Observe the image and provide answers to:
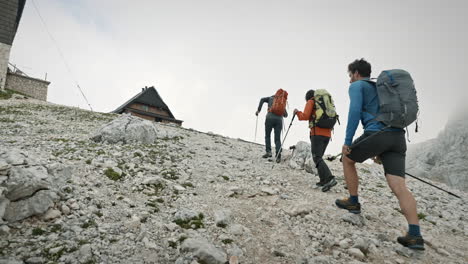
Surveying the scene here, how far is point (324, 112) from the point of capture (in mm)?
6324

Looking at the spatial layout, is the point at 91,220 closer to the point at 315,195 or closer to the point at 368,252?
the point at 368,252

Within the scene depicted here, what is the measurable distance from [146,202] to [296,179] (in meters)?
4.95

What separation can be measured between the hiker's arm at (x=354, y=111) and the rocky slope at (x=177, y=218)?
162cm

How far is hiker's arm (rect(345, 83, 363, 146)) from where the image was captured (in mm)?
4148

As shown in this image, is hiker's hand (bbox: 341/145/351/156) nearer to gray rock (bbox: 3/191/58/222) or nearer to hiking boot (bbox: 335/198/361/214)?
hiking boot (bbox: 335/198/361/214)

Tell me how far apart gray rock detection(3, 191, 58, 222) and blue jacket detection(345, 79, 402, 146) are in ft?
16.4

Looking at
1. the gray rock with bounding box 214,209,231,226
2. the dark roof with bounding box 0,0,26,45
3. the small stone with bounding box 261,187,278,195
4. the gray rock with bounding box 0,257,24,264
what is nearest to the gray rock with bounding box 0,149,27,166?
the gray rock with bounding box 0,257,24,264

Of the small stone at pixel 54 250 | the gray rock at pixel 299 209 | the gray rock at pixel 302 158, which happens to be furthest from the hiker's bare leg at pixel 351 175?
the small stone at pixel 54 250

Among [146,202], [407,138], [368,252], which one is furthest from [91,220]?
[407,138]

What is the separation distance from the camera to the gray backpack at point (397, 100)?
3684 millimetres

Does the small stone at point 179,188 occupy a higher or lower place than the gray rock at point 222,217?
higher

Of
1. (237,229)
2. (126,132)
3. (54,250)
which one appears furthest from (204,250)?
(126,132)

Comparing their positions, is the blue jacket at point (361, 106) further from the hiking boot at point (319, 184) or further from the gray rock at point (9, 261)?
the gray rock at point (9, 261)

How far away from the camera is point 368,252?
345 cm
